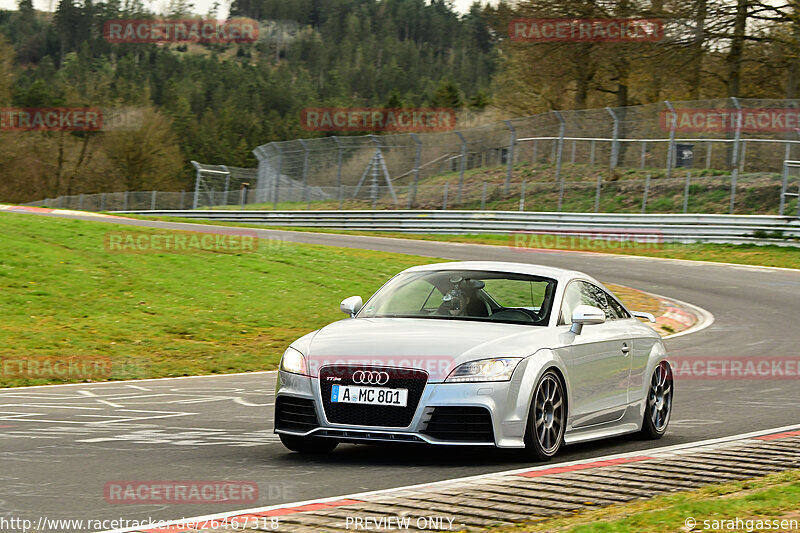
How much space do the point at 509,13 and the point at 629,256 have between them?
18788 mm

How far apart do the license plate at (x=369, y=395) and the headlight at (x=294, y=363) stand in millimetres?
295

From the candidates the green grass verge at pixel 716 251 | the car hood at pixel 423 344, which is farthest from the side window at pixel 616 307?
the green grass verge at pixel 716 251

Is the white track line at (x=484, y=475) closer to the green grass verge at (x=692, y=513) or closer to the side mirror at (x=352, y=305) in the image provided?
the green grass verge at (x=692, y=513)

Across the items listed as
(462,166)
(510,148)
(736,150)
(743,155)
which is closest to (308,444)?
(736,150)

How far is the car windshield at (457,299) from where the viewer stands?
8539 mm

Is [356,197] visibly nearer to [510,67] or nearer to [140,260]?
[510,67]

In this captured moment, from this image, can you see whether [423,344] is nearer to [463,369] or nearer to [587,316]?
[463,369]

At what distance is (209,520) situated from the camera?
18.4 feet

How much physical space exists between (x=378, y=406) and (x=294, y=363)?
2.36ft

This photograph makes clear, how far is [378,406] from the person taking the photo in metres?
7.47

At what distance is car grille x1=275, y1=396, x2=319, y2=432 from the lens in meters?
7.65

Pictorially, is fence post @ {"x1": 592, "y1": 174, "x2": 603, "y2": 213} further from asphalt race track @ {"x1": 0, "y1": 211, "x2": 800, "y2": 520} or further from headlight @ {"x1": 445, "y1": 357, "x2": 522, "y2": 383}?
headlight @ {"x1": 445, "y1": 357, "x2": 522, "y2": 383}

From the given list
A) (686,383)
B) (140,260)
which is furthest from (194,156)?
(686,383)

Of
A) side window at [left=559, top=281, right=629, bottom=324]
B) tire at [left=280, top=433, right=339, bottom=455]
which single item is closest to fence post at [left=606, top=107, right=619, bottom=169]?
side window at [left=559, top=281, right=629, bottom=324]
